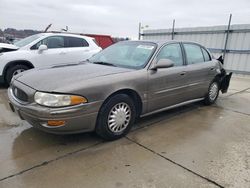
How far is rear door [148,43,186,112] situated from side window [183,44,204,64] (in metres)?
0.24

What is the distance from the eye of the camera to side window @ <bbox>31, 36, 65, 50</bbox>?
6.46 metres

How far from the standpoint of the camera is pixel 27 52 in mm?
6227

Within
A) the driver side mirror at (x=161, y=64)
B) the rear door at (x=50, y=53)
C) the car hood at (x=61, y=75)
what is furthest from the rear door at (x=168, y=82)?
the rear door at (x=50, y=53)

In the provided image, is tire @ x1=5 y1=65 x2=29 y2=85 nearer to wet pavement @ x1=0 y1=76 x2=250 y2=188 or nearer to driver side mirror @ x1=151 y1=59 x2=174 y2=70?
wet pavement @ x1=0 y1=76 x2=250 y2=188

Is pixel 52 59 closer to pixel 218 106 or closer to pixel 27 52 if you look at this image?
pixel 27 52

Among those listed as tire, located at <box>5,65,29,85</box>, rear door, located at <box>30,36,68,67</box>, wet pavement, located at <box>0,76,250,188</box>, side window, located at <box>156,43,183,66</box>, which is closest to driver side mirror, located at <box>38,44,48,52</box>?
rear door, located at <box>30,36,68,67</box>

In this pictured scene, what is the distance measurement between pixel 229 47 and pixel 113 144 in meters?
9.57

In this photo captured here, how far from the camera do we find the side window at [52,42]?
646cm

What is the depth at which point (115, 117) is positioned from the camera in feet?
10.5

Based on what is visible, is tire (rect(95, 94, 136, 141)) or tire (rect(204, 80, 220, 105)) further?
tire (rect(204, 80, 220, 105))

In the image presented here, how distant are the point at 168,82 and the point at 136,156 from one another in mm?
1511

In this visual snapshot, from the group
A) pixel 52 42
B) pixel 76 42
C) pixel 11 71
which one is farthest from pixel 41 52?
pixel 76 42

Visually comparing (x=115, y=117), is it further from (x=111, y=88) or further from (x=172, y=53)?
(x=172, y=53)

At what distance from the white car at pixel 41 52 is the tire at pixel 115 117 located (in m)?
3.66
